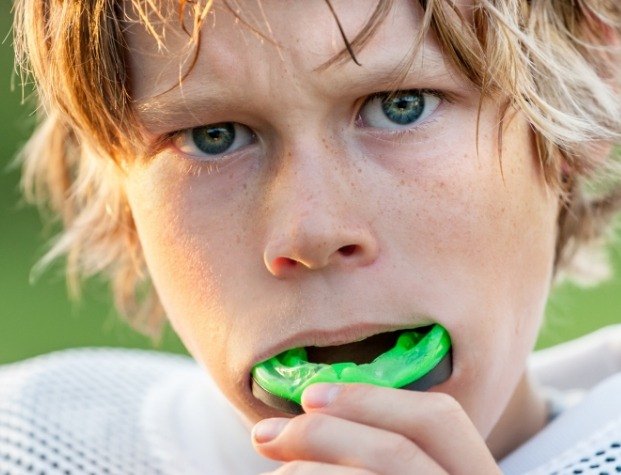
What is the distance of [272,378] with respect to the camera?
117 centimetres

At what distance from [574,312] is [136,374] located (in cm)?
228

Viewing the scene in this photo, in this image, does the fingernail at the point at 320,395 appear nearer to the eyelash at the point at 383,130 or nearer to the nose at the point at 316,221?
the nose at the point at 316,221

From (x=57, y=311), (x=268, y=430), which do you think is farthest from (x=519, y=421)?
(x=57, y=311)

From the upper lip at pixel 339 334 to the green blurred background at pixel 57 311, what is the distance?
208 centimetres

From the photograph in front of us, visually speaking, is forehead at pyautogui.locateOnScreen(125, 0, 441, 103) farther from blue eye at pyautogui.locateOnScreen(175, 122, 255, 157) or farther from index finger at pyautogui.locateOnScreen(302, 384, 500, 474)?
index finger at pyautogui.locateOnScreen(302, 384, 500, 474)

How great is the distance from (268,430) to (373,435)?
0.10 m

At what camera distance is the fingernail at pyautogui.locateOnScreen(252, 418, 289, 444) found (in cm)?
107

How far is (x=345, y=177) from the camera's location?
1.15 meters

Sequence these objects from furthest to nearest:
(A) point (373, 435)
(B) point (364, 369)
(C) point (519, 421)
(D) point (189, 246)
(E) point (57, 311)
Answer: (E) point (57, 311), (C) point (519, 421), (D) point (189, 246), (B) point (364, 369), (A) point (373, 435)

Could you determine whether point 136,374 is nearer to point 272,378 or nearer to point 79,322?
point 272,378

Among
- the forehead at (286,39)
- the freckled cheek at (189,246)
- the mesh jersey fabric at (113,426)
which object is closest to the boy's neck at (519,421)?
the mesh jersey fabric at (113,426)

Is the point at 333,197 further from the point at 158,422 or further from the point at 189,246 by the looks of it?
the point at 158,422

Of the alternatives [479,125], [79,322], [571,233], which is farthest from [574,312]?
[479,125]

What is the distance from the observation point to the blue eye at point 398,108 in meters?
1.21
